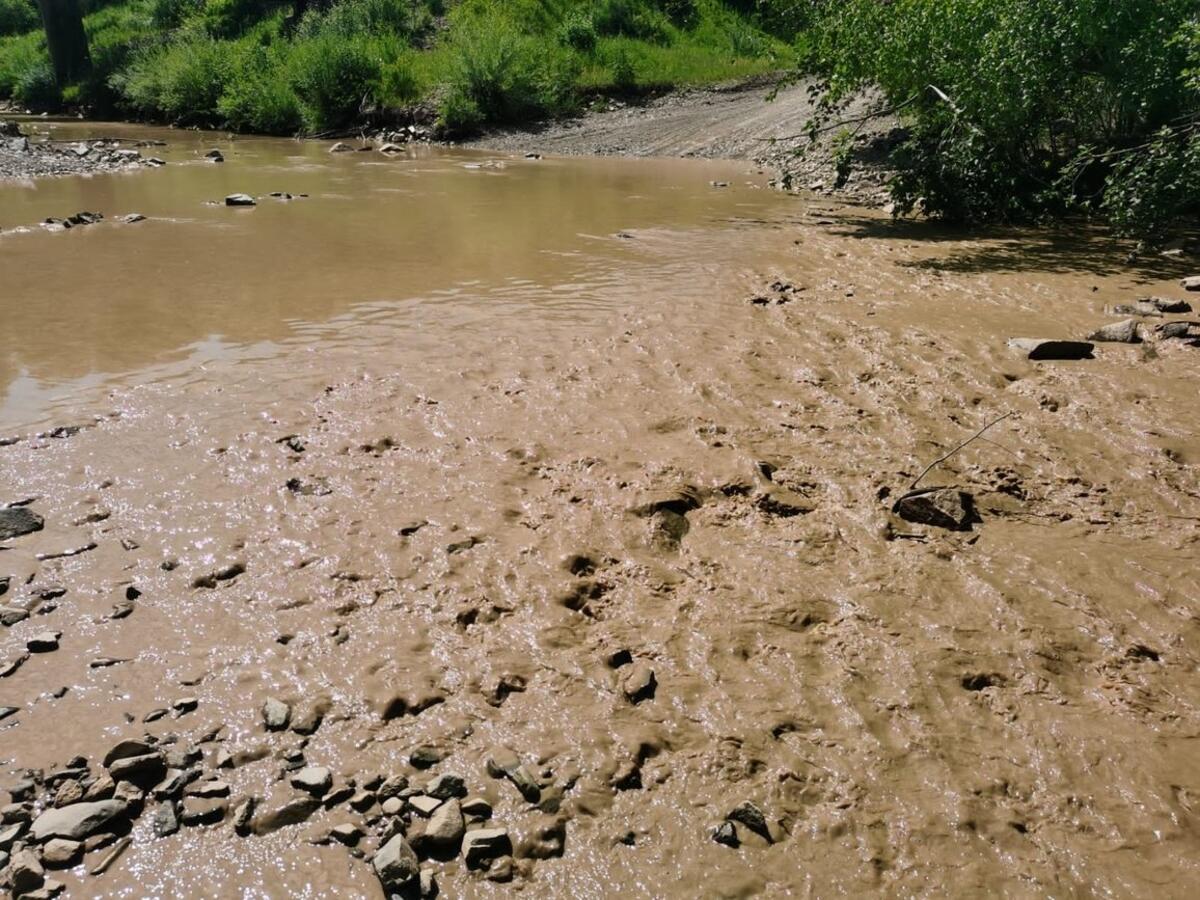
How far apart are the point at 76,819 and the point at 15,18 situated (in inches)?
2528

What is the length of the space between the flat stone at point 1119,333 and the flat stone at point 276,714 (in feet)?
21.2

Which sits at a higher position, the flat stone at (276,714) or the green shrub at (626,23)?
the green shrub at (626,23)

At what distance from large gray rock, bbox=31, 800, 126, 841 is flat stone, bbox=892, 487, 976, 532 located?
3500mm

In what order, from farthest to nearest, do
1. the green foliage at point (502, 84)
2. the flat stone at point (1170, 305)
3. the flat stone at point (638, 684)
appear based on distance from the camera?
the green foliage at point (502, 84) < the flat stone at point (1170, 305) < the flat stone at point (638, 684)

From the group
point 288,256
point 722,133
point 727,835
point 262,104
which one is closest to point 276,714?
point 727,835

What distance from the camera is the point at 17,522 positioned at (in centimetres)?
407

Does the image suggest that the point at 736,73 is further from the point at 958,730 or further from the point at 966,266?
the point at 958,730

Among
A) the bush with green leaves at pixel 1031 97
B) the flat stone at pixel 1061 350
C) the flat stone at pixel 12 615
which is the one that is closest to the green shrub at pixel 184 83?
the bush with green leaves at pixel 1031 97

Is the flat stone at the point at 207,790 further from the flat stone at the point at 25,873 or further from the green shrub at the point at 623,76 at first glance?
the green shrub at the point at 623,76

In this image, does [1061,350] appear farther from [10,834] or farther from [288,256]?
[288,256]

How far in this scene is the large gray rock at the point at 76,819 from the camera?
8.02 feet

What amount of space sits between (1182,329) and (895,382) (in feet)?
8.54

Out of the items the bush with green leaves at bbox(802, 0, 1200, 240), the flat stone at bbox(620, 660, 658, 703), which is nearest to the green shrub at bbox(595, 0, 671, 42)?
the bush with green leaves at bbox(802, 0, 1200, 240)

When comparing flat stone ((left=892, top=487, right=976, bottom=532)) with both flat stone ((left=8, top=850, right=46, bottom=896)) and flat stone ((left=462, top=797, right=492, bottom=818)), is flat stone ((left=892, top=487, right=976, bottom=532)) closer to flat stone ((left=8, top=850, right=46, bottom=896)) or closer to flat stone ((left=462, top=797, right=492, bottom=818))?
flat stone ((left=462, top=797, right=492, bottom=818))
